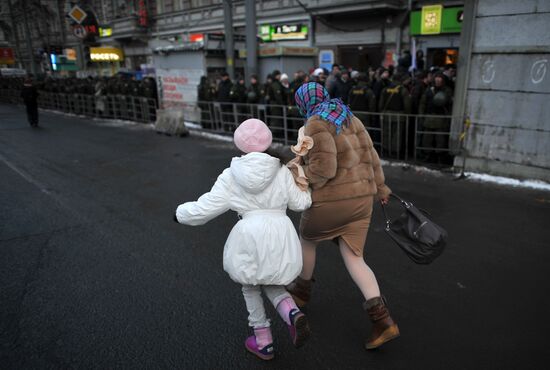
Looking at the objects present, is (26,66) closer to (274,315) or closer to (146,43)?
(146,43)

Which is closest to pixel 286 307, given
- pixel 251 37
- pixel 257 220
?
pixel 257 220

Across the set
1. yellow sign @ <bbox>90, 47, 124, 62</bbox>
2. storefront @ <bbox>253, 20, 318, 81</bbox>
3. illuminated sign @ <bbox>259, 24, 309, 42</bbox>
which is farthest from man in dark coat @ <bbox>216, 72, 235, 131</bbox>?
yellow sign @ <bbox>90, 47, 124, 62</bbox>

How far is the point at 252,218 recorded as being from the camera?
259cm

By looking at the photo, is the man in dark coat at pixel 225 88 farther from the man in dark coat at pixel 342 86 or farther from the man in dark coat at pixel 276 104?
the man in dark coat at pixel 342 86

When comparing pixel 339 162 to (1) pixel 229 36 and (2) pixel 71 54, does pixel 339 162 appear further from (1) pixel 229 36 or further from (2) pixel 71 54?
(2) pixel 71 54

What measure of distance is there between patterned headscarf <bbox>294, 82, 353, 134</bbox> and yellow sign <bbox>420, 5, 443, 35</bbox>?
14.8m

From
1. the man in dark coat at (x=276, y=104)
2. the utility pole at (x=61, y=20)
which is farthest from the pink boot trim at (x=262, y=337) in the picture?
the utility pole at (x=61, y=20)

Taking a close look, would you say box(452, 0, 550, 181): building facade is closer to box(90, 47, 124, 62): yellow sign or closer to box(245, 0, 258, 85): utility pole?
box(245, 0, 258, 85): utility pole

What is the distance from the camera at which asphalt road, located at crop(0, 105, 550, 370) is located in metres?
2.91

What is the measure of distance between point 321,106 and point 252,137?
0.56 metres

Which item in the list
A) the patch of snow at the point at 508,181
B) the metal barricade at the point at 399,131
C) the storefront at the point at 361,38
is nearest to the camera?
the patch of snow at the point at 508,181

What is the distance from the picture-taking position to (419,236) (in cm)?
295

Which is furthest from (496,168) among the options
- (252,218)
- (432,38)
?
(432,38)

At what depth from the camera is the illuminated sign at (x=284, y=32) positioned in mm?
21797
